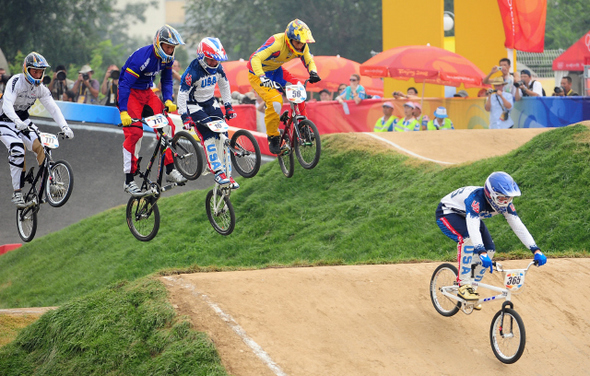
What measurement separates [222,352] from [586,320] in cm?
628

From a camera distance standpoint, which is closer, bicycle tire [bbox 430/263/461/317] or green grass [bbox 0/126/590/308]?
bicycle tire [bbox 430/263/461/317]

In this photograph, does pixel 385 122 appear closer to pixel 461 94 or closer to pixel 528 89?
pixel 461 94

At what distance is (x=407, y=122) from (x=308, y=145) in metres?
10.7

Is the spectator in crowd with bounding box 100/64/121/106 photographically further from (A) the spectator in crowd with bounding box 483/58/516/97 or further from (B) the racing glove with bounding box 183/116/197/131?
(A) the spectator in crowd with bounding box 483/58/516/97

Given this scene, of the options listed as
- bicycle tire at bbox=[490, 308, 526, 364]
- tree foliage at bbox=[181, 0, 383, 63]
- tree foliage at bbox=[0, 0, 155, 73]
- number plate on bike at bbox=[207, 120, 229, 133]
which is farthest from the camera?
tree foliage at bbox=[181, 0, 383, 63]

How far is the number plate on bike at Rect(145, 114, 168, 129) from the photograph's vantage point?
39.6 feet

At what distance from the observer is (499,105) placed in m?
22.4

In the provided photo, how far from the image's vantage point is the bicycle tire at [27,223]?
47.4ft

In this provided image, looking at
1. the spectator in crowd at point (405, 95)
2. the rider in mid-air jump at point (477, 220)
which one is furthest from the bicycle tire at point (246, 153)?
the spectator in crowd at point (405, 95)

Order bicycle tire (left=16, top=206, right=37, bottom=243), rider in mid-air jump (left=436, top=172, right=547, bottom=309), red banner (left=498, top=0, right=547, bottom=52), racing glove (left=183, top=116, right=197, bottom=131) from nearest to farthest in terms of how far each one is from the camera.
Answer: rider in mid-air jump (left=436, top=172, right=547, bottom=309) → racing glove (left=183, top=116, right=197, bottom=131) → bicycle tire (left=16, top=206, right=37, bottom=243) → red banner (left=498, top=0, right=547, bottom=52)

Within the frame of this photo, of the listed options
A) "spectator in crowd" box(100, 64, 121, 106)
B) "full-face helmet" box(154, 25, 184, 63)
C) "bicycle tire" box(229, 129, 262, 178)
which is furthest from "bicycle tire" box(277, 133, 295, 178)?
"spectator in crowd" box(100, 64, 121, 106)

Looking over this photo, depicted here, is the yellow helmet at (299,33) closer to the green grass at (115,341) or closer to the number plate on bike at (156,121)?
the number plate on bike at (156,121)

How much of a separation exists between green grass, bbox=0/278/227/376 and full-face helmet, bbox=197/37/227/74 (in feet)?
12.6

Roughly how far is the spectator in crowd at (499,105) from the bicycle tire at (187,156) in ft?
40.2
